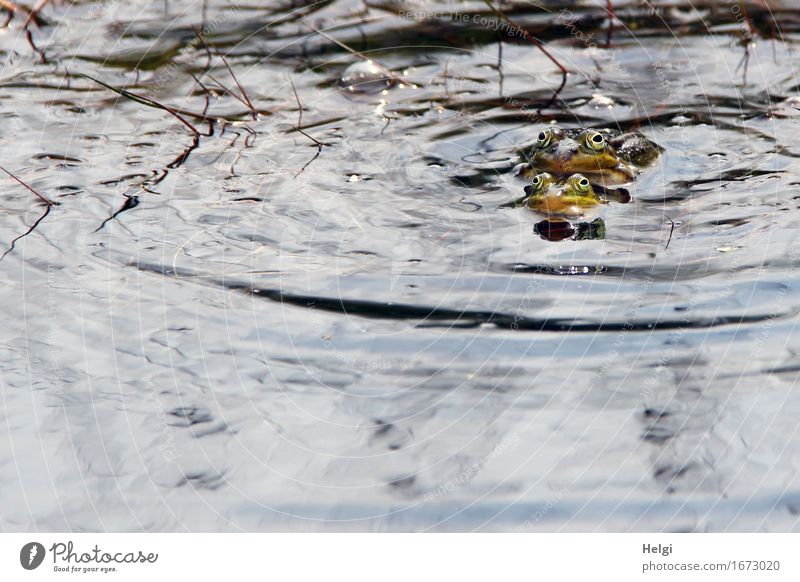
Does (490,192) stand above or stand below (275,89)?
below

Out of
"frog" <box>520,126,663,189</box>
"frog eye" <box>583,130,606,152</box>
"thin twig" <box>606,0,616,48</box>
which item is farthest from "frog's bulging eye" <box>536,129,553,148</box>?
"thin twig" <box>606,0,616,48</box>

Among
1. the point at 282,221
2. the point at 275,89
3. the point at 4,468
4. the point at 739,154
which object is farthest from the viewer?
the point at 275,89

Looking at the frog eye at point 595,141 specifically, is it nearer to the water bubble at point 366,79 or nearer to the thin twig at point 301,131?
the thin twig at point 301,131

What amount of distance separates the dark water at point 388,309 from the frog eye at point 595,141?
38cm

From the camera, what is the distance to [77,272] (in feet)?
18.1

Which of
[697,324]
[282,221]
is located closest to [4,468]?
[282,221]

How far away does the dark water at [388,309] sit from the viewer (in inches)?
158

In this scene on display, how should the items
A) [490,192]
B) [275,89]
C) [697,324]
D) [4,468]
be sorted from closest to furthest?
[4,468], [697,324], [490,192], [275,89]

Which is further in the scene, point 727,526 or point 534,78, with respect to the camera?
point 534,78

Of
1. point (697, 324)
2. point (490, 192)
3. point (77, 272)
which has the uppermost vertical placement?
point (490, 192)

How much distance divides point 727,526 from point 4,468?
123 inches

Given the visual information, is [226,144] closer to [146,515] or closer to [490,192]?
[490,192]

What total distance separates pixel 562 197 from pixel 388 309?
1854 mm

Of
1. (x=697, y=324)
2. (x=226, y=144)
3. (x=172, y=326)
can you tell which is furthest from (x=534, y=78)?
(x=172, y=326)
